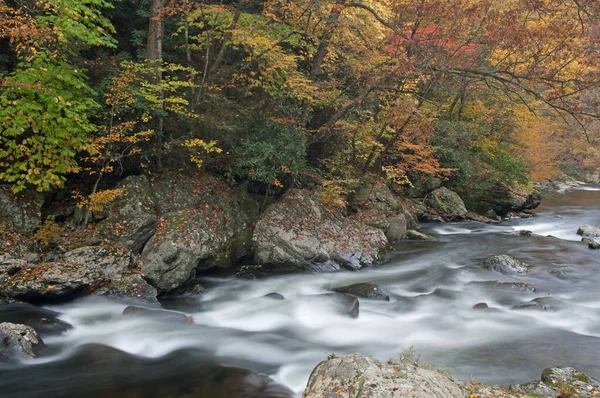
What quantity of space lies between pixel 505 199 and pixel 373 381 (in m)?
20.0

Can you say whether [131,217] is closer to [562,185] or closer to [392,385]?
[392,385]

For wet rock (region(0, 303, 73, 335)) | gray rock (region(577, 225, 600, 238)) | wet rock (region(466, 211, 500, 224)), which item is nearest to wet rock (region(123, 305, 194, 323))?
wet rock (region(0, 303, 73, 335))

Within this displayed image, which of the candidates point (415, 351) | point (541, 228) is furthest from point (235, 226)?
point (541, 228)

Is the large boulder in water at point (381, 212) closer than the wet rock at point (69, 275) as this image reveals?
A: No

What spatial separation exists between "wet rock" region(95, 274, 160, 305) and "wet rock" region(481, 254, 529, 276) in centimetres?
879

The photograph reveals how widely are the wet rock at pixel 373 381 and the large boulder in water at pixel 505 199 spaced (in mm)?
18870

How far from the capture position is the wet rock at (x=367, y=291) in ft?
30.6

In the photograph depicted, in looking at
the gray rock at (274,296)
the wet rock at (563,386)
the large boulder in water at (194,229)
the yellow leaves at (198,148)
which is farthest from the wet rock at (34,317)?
the wet rock at (563,386)

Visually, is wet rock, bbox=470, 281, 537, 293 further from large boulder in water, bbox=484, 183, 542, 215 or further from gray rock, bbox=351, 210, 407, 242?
large boulder in water, bbox=484, 183, 542, 215

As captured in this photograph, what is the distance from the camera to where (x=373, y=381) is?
383cm

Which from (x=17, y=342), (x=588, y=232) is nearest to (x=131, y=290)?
(x=17, y=342)

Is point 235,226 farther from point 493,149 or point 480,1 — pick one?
point 493,149

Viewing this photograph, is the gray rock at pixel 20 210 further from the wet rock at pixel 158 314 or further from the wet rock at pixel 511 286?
the wet rock at pixel 511 286

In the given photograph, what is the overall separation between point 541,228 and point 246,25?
49.8ft
